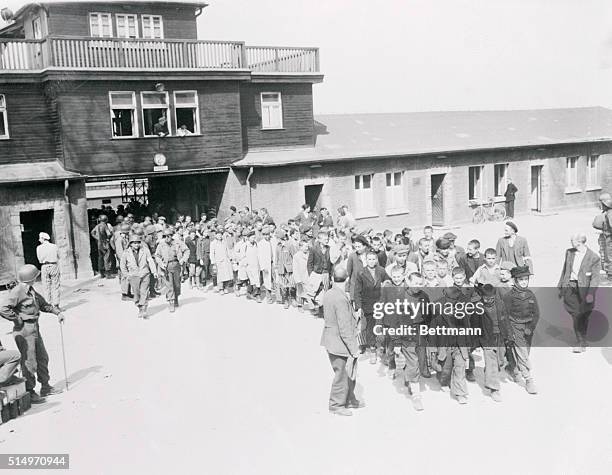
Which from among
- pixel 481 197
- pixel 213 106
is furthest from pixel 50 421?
pixel 481 197

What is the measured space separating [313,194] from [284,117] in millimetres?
3169

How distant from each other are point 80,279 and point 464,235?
1342 cm

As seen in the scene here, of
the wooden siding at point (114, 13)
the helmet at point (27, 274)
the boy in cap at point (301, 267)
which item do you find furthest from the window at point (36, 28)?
the helmet at point (27, 274)

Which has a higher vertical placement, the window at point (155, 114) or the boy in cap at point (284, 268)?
the window at point (155, 114)

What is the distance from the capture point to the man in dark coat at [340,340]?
23.1 feet

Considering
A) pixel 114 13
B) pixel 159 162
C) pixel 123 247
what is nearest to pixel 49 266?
pixel 123 247

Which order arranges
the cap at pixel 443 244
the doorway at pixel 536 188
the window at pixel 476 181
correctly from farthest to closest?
the doorway at pixel 536 188
the window at pixel 476 181
the cap at pixel 443 244

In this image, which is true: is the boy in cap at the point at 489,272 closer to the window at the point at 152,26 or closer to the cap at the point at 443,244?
the cap at the point at 443,244

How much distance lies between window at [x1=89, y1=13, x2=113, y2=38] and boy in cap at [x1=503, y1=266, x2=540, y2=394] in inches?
685

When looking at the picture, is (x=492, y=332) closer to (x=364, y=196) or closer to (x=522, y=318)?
(x=522, y=318)

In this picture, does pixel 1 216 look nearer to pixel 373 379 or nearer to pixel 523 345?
pixel 373 379

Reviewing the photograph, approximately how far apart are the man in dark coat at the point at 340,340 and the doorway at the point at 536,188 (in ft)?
76.4

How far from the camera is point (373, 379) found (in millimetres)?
8328

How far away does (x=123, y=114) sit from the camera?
18.9 metres
